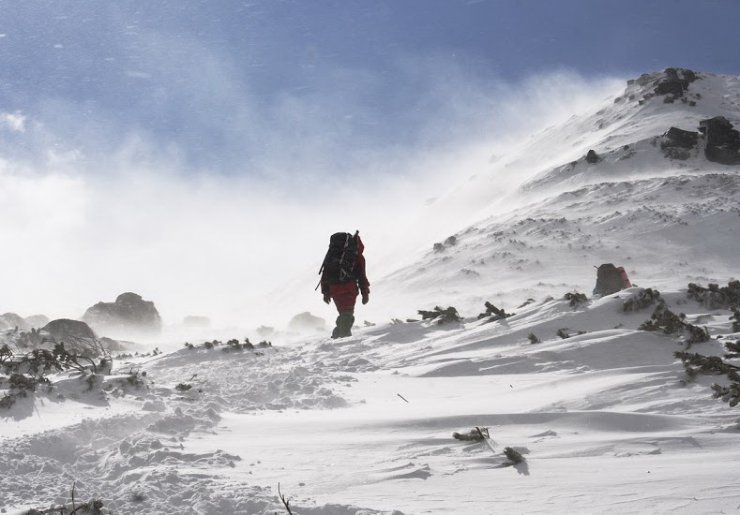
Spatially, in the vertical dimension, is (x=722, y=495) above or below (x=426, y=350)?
below

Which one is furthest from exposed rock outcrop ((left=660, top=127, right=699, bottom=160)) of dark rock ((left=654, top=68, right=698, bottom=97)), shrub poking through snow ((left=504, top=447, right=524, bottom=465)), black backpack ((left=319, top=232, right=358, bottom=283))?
shrub poking through snow ((left=504, top=447, right=524, bottom=465))

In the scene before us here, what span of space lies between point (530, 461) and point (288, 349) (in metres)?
5.33

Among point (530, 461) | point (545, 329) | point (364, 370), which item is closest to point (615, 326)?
point (545, 329)

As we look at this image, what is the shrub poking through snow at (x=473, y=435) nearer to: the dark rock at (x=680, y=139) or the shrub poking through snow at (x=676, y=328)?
the shrub poking through snow at (x=676, y=328)

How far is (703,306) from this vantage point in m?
5.91

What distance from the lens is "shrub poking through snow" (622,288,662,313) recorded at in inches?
220

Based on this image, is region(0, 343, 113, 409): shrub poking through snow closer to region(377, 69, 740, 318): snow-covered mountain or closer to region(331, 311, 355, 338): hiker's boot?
region(331, 311, 355, 338): hiker's boot

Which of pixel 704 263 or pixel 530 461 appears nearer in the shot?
pixel 530 461

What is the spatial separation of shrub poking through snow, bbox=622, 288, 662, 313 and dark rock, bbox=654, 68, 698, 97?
1696 inches

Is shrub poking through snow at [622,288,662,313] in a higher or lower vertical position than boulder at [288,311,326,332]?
lower

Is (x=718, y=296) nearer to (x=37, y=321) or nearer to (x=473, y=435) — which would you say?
(x=473, y=435)

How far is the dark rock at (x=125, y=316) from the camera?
20625 mm

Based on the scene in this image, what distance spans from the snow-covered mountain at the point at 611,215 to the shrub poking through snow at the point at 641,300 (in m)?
11.8

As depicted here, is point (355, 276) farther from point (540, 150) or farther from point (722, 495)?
point (540, 150)
